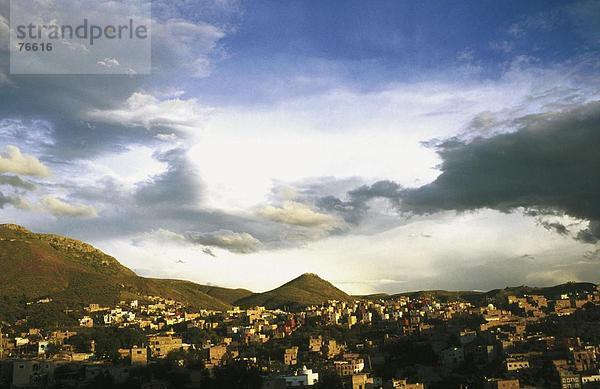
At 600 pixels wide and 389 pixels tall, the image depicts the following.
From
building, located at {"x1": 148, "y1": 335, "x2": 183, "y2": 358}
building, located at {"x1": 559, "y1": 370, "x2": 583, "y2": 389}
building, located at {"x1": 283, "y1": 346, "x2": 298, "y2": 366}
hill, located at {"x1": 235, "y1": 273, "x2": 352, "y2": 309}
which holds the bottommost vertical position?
building, located at {"x1": 559, "y1": 370, "x2": 583, "y2": 389}

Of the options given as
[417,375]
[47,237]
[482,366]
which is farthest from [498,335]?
[47,237]

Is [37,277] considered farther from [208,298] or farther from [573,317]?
[573,317]

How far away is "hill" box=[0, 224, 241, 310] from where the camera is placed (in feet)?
328

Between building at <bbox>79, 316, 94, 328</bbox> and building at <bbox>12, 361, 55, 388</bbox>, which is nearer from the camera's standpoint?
building at <bbox>12, 361, 55, 388</bbox>

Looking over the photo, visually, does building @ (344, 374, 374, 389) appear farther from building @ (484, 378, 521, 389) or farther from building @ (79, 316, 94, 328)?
building @ (79, 316, 94, 328)

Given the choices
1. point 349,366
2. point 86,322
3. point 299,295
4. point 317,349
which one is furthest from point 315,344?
point 299,295

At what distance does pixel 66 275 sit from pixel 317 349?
61.6 meters

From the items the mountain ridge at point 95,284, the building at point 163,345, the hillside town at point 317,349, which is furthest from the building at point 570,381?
the mountain ridge at point 95,284

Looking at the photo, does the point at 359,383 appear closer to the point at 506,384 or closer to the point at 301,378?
the point at 301,378

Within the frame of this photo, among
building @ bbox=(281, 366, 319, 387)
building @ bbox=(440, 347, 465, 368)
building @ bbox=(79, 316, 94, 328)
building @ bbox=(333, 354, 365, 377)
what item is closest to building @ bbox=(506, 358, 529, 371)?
building @ bbox=(440, 347, 465, 368)

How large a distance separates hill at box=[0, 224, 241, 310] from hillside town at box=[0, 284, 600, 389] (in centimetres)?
791

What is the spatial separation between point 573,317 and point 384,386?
35842 millimetres

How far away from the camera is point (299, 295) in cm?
14875

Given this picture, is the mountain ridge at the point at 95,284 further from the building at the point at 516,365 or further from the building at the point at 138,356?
the building at the point at 516,365
